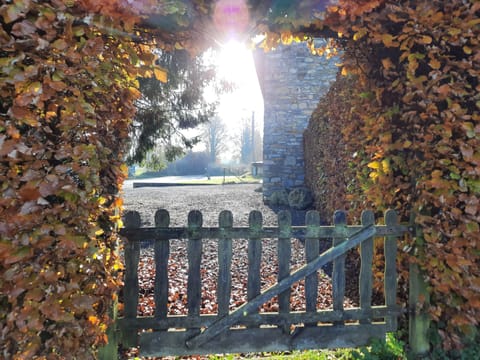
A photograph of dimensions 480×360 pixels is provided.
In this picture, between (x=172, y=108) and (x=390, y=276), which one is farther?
(x=172, y=108)

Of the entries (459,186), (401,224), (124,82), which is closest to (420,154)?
(459,186)

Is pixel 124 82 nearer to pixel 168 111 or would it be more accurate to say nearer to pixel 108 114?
pixel 108 114

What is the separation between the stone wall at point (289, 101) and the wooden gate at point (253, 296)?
28.5 ft

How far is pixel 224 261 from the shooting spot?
2.58 meters

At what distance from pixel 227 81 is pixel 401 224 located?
6.04 metres

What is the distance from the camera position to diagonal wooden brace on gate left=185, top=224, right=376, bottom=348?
2.50m

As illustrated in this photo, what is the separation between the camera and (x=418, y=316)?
2.59m

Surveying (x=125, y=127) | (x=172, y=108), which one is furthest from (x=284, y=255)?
(x=172, y=108)

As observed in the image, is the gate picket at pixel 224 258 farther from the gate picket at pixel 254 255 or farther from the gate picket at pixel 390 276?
the gate picket at pixel 390 276

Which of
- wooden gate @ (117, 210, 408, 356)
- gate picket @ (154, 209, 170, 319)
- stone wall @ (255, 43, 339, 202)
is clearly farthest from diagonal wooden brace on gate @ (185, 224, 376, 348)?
stone wall @ (255, 43, 339, 202)

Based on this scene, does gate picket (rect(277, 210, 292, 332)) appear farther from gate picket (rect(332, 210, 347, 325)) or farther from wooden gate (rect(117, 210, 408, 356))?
A: gate picket (rect(332, 210, 347, 325))

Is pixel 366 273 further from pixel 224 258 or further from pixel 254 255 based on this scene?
pixel 224 258

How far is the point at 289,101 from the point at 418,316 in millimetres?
9582

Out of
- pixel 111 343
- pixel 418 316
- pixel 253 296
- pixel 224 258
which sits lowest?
pixel 111 343
